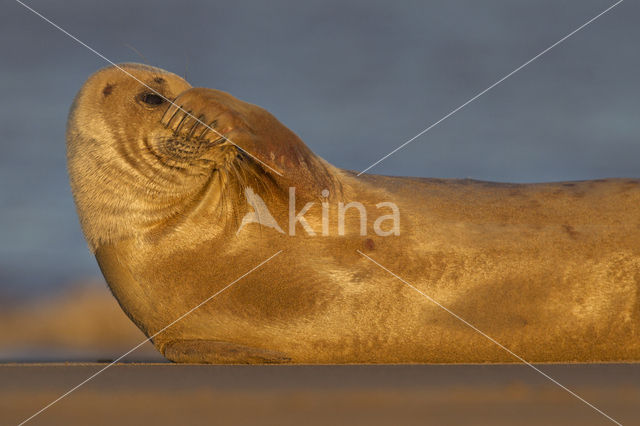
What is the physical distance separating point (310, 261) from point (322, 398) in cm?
131

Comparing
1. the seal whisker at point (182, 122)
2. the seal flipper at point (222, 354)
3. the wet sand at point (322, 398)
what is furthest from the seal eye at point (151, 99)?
the wet sand at point (322, 398)

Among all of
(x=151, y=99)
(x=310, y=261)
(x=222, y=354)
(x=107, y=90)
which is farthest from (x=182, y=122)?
(x=222, y=354)

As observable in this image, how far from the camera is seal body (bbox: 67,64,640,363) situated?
3.20 meters

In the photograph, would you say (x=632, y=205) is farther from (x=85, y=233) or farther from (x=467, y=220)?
(x=85, y=233)

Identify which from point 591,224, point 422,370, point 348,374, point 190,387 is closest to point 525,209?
point 591,224

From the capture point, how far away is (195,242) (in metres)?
3.31

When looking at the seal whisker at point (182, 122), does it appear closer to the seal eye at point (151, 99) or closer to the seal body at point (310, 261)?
the seal body at point (310, 261)

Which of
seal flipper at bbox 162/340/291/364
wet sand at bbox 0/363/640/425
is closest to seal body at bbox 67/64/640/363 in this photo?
seal flipper at bbox 162/340/291/364

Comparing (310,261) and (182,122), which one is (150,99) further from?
(310,261)

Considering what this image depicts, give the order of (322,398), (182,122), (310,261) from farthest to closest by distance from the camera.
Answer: (310,261), (182,122), (322,398)

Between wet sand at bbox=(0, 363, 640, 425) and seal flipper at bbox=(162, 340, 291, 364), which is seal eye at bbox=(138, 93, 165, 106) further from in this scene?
wet sand at bbox=(0, 363, 640, 425)

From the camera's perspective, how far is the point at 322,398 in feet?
6.51

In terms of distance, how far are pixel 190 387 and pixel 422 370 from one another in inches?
37.6

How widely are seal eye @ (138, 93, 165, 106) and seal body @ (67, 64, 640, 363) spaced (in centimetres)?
2
